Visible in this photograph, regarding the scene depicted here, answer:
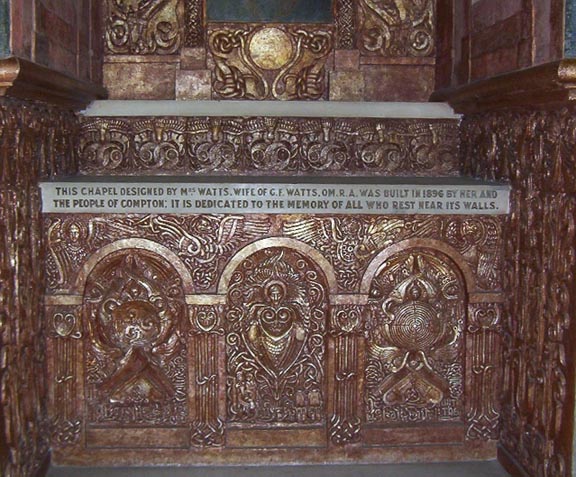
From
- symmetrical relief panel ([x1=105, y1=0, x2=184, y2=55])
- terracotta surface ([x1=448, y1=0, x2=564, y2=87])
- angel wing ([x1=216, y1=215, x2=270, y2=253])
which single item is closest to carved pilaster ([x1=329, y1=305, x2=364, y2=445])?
angel wing ([x1=216, y1=215, x2=270, y2=253])

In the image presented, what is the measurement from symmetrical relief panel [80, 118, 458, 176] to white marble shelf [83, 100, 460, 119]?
6 cm

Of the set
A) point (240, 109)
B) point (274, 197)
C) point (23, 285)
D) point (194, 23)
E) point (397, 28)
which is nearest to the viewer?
point (23, 285)

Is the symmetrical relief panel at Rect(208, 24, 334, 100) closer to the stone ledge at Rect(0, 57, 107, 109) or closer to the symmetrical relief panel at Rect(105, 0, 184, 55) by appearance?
the symmetrical relief panel at Rect(105, 0, 184, 55)

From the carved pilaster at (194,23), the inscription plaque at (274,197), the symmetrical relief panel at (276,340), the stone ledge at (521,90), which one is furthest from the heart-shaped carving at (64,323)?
the stone ledge at (521,90)

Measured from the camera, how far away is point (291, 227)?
371 cm

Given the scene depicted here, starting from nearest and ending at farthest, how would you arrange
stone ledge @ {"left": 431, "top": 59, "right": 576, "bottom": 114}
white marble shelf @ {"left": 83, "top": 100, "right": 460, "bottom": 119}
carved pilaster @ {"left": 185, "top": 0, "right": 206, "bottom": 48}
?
1. stone ledge @ {"left": 431, "top": 59, "right": 576, "bottom": 114}
2. white marble shelf @ {"left": 83, "top": 100, "right": 460, "bottom": 119}
3. carved pilaster @ {"left": 185, "top": 0, "right": 206, "bottom": 48}

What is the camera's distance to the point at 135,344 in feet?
12.5

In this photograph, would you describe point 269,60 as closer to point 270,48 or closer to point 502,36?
point 270,48

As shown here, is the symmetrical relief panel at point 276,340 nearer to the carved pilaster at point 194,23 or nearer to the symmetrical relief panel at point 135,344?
the symmetrical relief panel at point 135,344

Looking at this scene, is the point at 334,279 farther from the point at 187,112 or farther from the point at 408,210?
the point at 187,112

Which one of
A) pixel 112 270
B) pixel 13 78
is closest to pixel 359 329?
pixel 112 270

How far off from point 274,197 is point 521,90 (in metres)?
1.24

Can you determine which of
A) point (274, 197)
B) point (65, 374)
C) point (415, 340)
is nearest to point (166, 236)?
point (274, 197)

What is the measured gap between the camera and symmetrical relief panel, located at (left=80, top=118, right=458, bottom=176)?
4.30 m
